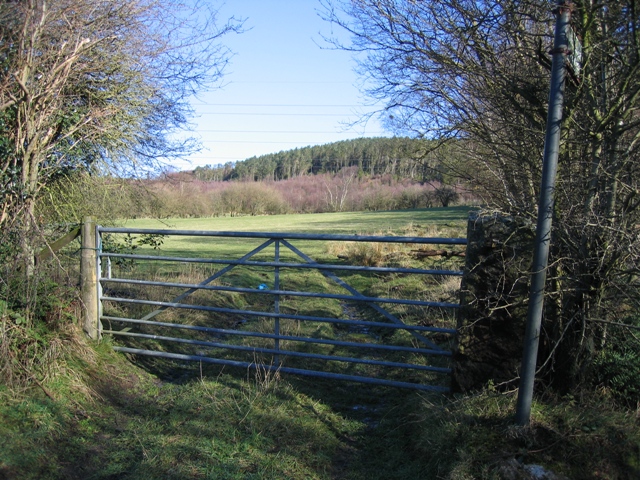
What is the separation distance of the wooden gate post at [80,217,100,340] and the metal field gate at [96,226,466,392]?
8 cm

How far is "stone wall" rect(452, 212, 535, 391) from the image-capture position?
434 cm

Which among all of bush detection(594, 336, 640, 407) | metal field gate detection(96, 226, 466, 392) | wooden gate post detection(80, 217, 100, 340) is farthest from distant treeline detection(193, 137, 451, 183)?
bush detection(594, 336, 640, 407)

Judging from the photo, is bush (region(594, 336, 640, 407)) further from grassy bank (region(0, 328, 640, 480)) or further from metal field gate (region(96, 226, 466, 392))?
metal field gate (region(96, 226, 466, 392))

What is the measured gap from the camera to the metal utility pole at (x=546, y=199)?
11.3ft

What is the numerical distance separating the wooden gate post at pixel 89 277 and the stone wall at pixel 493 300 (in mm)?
4262

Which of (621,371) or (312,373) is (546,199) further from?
(312,373)

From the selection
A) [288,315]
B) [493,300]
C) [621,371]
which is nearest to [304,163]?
[288,315]

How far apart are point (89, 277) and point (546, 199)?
511 centimetres

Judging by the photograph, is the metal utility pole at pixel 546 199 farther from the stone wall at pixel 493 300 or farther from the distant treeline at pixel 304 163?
the distant treeline at pixel 304 163

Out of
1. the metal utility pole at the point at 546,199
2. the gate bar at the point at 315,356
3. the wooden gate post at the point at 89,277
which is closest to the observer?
the metal utility pole at the point at 546,199

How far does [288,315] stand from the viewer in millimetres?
5449

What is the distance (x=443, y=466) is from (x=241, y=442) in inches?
63.5

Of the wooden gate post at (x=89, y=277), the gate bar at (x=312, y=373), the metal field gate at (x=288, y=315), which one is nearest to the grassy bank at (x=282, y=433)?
the gate bar at (x=312, y=373)

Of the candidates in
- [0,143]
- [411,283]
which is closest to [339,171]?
[411,283]
